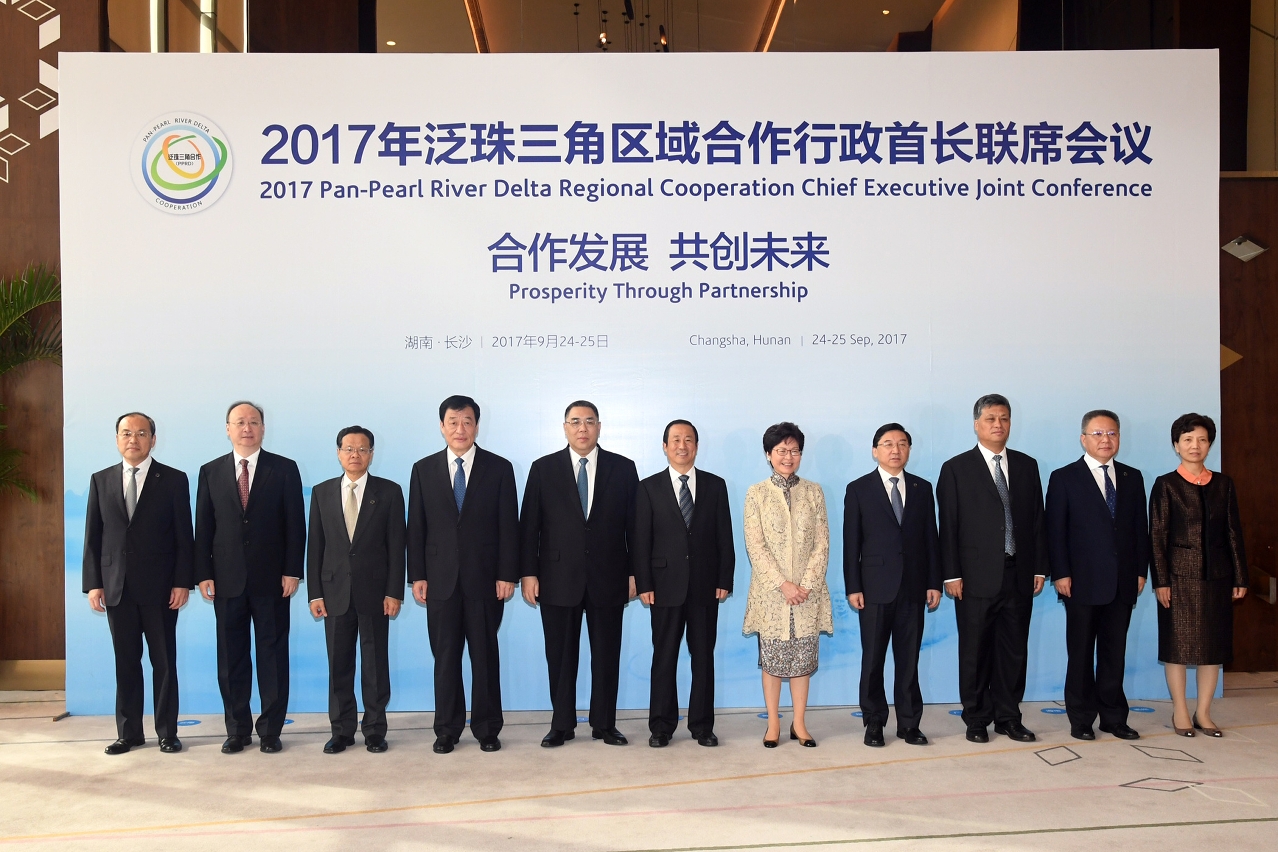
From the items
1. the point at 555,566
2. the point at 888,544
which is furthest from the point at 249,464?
the point at 888,544

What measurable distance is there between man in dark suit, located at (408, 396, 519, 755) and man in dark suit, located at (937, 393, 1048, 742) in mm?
2064

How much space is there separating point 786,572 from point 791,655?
0.37 metres

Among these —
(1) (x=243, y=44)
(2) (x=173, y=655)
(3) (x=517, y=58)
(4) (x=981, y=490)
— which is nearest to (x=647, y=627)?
(4) (x=981, y=490)

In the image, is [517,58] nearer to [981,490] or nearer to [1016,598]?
[981,490]

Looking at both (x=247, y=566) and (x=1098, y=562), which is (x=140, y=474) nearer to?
(x=247, y=566)

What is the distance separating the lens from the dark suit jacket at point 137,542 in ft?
14.8

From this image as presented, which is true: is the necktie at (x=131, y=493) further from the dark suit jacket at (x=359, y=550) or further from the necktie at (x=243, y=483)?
the dark suit jacket at (x=359, y=550)

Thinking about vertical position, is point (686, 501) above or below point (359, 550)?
above

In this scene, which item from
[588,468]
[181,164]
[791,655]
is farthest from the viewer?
[181,164]

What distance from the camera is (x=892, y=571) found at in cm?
451

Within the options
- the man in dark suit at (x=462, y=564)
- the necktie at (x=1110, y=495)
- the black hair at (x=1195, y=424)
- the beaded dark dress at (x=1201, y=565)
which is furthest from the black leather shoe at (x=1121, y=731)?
the man in dark suit at (x=462, y=564)

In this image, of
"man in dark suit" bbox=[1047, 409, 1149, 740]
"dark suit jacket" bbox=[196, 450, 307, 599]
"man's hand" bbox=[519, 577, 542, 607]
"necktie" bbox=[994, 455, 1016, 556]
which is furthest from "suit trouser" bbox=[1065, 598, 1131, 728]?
"dark suit jacket" bbox=[196, 450, 307, 599]

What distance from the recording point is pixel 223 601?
179 inches

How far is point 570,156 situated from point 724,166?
81cm
